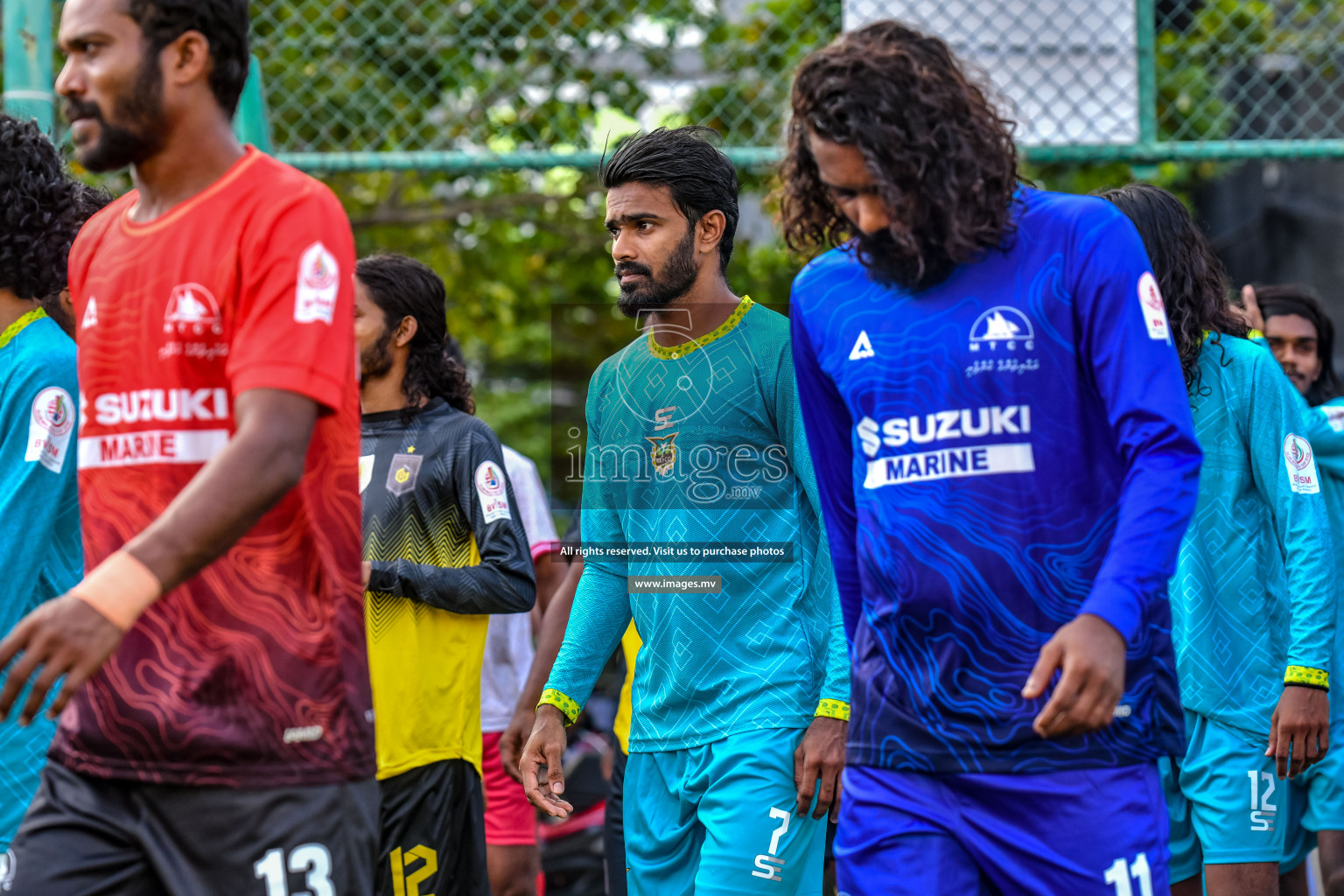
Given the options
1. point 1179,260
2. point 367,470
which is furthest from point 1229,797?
point 367,470

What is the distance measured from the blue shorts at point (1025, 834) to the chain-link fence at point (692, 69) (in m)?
3.24

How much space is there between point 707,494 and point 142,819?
2.09 meters

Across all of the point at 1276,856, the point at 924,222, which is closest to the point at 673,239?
the point at 924,222

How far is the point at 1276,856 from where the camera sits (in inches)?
185

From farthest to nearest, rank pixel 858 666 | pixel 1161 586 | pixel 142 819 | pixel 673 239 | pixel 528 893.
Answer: pixel 528 893
pixel 673 239
pixel 858 666
pixel 1161 586
pixel 142 819

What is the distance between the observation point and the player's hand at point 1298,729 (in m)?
4.48

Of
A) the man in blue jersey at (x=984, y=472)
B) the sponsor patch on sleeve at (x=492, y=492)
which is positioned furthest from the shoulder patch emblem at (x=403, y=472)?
the man in blue jersey at (x=984, y=472)

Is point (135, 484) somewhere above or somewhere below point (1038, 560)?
above

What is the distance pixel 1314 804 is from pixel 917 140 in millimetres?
3356

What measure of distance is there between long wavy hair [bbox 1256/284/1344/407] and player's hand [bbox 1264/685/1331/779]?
2.57m

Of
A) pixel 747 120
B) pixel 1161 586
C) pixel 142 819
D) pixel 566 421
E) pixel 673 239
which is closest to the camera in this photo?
pixel 142 819

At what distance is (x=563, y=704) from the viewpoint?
4.41m

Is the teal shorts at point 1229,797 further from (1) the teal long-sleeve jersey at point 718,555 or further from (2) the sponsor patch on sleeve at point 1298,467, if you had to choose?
(1) the teal long-sleeve jersey at point 718,555

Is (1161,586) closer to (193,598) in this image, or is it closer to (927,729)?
(927,729)
